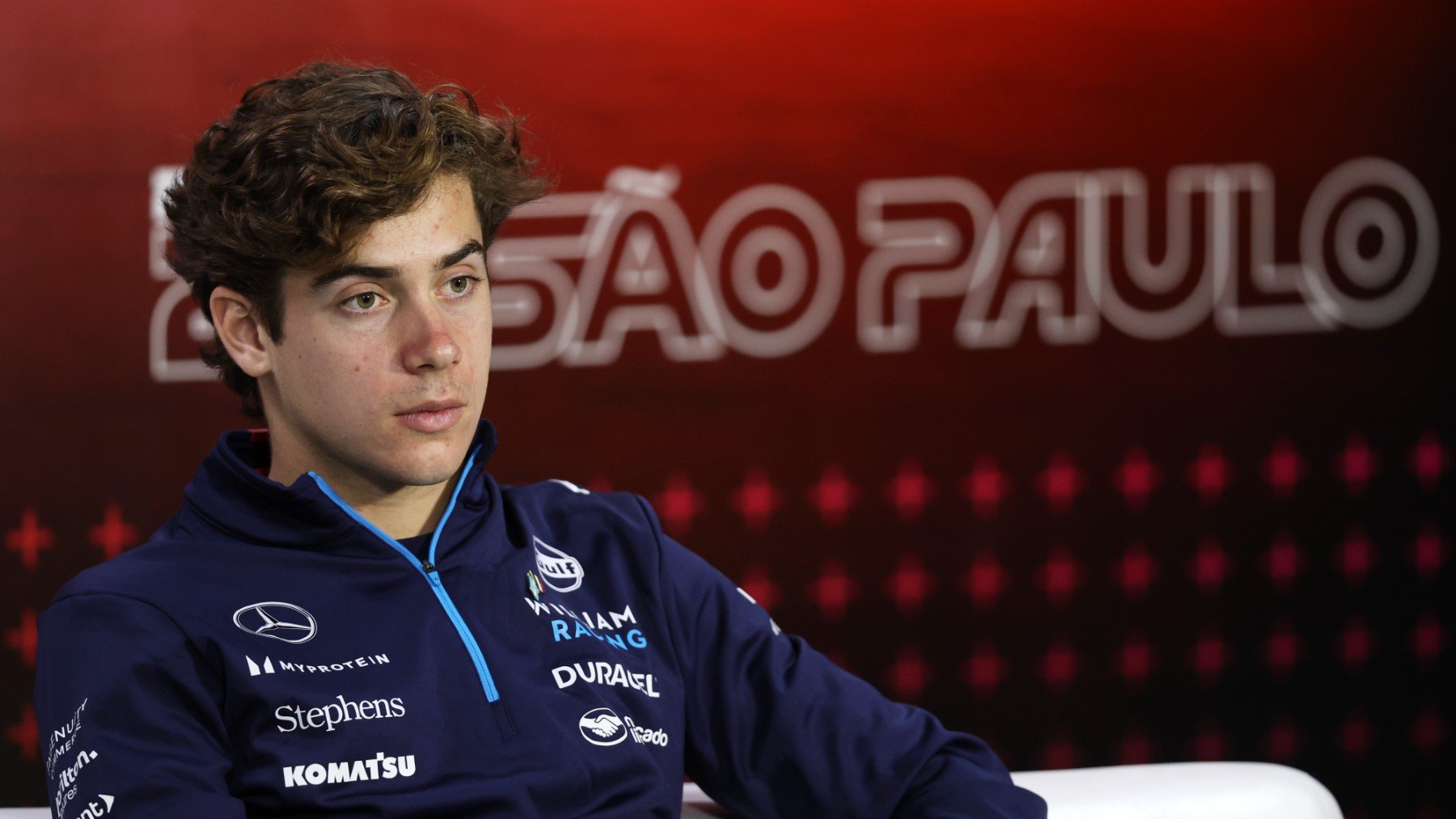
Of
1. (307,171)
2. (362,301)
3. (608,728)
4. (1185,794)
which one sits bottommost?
(1185,794)

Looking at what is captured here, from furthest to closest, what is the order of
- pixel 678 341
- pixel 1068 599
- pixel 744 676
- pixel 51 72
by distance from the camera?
pixel 1068 599, pixel 678 341, pixel 51 72, pixel 744 676

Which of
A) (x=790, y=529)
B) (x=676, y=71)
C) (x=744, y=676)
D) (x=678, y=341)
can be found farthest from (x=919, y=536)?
(x=744, y=676)

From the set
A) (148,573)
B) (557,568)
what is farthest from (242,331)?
(557,568)

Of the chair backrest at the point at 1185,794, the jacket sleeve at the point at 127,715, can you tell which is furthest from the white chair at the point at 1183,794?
the jacket sleeve at the point at 127,715

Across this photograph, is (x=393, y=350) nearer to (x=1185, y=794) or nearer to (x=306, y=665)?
(x=306, y=665)

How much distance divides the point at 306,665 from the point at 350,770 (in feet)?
0.37

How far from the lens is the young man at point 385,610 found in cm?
143

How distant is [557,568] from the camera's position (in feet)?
5.69

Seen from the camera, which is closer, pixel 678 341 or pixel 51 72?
pixel 51 72

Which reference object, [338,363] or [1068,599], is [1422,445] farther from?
A: [338,363]

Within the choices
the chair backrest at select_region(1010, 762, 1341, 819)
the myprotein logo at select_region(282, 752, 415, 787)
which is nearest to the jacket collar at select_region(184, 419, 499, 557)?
the myprotein logo at select_region(282, 752, 415, 787)

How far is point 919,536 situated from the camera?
2.88 metres

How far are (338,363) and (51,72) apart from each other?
1346 mm

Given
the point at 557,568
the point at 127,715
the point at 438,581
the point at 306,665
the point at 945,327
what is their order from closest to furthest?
the point at 127,715
the point at 306,665
the point at 438,581
the point at 557,568
the point at 945,327
